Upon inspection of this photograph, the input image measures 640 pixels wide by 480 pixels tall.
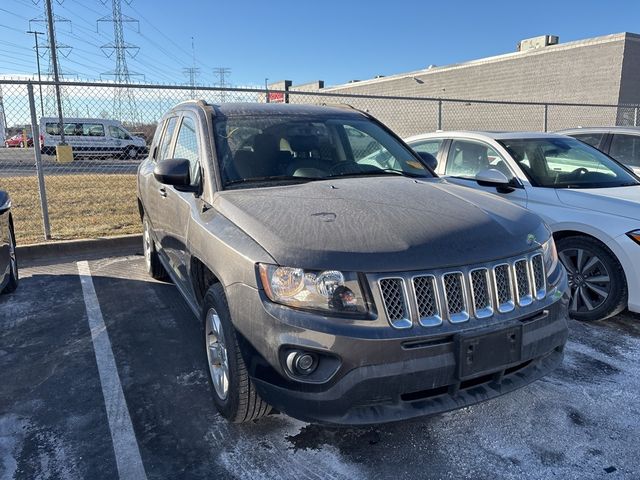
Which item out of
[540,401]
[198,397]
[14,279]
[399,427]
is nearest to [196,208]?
[198,397]

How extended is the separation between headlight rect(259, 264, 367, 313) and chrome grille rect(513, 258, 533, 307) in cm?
85

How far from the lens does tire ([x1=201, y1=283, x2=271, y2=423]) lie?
254 cm

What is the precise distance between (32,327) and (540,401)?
4.02 meters

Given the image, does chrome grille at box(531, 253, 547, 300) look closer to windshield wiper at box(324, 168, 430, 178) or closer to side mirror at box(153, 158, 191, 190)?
windshield wiper at box(324, 168, 430, 178)

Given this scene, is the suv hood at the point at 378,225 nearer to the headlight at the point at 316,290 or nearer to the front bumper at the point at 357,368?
the headlight at the point at 316,290

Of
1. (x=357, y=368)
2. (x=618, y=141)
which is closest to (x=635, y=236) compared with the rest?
(x=357, y=368)

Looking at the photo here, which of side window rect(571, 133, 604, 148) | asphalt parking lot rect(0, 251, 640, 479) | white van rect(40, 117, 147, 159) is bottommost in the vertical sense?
asphalt parking lot rect(0, 251, 640, 479)

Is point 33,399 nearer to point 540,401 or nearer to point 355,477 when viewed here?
point 355,477

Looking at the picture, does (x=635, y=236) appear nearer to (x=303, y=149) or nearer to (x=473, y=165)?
(x=473, y=165)

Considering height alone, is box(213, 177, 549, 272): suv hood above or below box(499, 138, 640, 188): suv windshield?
below

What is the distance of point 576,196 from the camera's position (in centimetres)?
450

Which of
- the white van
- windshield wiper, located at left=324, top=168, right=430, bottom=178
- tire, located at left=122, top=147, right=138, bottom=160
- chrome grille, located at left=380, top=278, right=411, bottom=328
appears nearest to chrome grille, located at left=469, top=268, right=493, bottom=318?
chrome grille, located at left=380, top=278, right=411, bottom=328

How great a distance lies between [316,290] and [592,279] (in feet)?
10.3

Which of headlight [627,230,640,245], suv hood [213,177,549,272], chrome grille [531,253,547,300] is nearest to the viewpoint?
suv hood [213,177,549,272]
